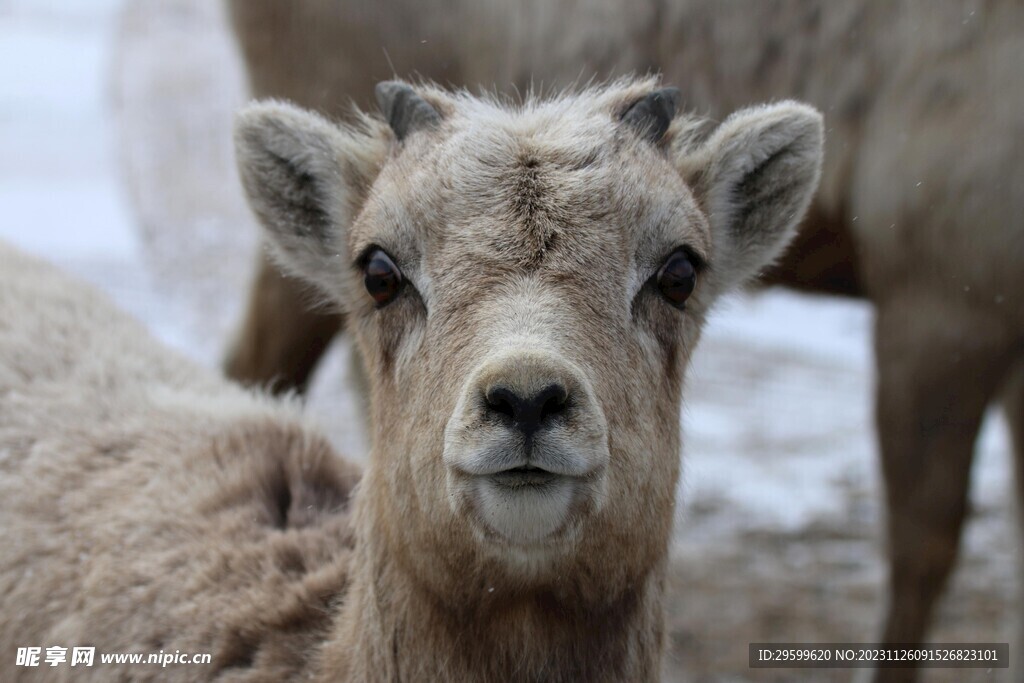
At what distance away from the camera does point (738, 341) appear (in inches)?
461

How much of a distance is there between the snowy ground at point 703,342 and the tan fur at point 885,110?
88 cm

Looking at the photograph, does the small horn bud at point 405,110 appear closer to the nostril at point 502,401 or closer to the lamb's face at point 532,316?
the lamb's face at point 532,316

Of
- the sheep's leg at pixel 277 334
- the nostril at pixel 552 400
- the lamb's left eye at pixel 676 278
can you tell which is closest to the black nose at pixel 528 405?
the nostril at pixel 552 400

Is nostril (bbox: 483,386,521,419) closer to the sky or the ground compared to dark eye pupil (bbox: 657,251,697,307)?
closer to the ground

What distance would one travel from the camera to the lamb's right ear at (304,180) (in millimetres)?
3697

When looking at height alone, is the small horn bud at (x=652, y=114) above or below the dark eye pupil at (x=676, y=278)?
above

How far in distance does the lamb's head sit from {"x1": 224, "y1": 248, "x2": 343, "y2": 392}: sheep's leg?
285cm

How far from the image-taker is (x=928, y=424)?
5.11 m

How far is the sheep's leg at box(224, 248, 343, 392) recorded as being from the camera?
263 inches

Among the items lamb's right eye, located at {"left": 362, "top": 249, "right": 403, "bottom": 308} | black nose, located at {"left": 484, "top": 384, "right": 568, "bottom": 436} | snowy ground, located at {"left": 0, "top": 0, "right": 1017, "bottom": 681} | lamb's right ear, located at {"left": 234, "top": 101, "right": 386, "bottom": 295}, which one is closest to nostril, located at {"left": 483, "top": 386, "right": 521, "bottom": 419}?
black nose, located at {"left": 484, "top": 384, "right": 568, "bottom": 436}

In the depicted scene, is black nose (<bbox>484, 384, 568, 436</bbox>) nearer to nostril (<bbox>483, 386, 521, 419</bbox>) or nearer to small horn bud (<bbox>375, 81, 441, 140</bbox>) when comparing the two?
nostril (<bbox>483, 386, 521, 419</bbox>)

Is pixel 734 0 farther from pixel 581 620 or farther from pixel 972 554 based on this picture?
pixel 972 554

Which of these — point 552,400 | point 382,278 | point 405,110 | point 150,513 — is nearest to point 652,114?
point 405,110

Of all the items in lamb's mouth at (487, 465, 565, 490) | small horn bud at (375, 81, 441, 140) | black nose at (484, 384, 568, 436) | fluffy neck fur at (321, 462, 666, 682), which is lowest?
fluffy neck fur at (321, 462, 666, 682)
